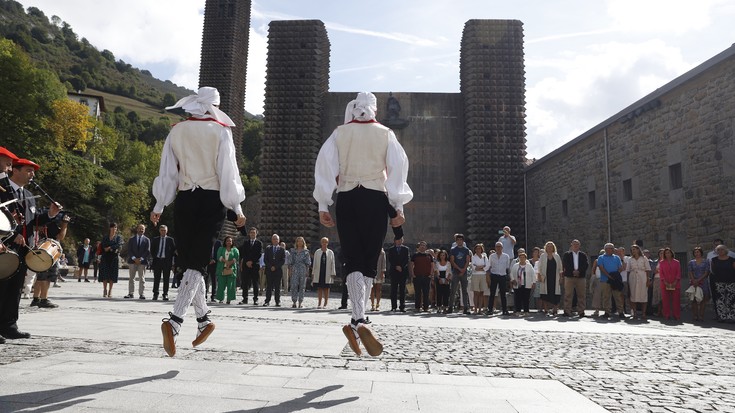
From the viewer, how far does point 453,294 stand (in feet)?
47.3

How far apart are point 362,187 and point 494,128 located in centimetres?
2453

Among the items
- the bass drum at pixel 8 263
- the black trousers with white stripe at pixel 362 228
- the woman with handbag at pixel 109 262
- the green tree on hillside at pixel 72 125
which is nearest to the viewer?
the black trousers with white stripe at pixel 362 228

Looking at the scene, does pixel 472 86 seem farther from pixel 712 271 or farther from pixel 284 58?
pixel 712 271

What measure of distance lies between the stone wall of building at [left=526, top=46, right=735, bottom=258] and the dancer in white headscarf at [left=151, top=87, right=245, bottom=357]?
14346 millimetres

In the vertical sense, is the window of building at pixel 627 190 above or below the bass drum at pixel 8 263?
above

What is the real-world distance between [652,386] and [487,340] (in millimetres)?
3225

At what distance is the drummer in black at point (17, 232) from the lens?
5695mm

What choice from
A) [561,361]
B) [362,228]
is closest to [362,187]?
[362,228]

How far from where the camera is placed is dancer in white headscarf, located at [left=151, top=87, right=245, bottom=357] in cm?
470

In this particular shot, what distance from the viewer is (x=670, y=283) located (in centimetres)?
1382

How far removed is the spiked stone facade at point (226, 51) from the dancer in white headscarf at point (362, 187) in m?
67.2

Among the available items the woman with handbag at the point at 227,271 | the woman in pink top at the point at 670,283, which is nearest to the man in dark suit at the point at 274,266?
the woman with handbag at the point at 227,271

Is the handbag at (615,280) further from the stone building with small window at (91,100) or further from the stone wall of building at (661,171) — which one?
the stone building with small window at (91,100)

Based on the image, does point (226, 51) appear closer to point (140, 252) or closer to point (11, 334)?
point (140, 252)
